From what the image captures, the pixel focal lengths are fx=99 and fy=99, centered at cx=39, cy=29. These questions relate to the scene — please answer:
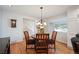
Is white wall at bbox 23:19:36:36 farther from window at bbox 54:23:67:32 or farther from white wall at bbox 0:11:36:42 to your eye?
window at bbox 54:23:67:32

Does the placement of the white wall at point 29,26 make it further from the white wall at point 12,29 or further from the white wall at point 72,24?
the white wall at point 72,24

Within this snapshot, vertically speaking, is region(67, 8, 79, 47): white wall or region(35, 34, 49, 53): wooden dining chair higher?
region(67, 8, 79, 47): white wall

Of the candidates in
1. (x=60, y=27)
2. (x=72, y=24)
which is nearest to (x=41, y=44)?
(x=60, y=27)

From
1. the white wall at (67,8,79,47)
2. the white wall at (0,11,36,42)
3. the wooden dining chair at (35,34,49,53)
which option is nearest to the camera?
the white wall at (67,8,79,47)

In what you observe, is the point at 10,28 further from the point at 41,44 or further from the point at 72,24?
the point at 72,24

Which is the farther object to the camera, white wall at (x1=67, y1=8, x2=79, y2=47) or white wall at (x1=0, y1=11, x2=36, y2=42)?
white wall at (x1=0, y1=11, x2=36, y2=42)

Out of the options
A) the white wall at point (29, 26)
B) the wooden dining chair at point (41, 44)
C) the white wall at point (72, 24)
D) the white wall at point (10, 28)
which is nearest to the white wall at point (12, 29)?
the white wall at point (10, 28)

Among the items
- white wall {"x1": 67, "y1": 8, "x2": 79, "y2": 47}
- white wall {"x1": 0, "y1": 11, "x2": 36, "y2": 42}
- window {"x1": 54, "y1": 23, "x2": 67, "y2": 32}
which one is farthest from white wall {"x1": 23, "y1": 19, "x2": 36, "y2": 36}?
white wall {"x1": 67, "y1": 8, "x2": 79, "y2": 47}

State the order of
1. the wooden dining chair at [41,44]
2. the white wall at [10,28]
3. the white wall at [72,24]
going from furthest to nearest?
1. the wooden dining chair at [41,44]
2. the white wall at [10,28]
3. the white wall at [72,24]

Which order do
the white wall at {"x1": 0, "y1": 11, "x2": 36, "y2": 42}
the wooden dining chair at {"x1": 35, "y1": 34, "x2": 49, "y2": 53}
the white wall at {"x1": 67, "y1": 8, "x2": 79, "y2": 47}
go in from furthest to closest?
the wooden dining chair at {"x1": 35, "y1": 34, "x2": 49, "y2": 53} → the white wall at {"x1": 0, "y1": 11, "x2": 36, "y2": 42} → the white wall at {"x1": 67, "y1": 8, "x2": 79, "y2": 47}
